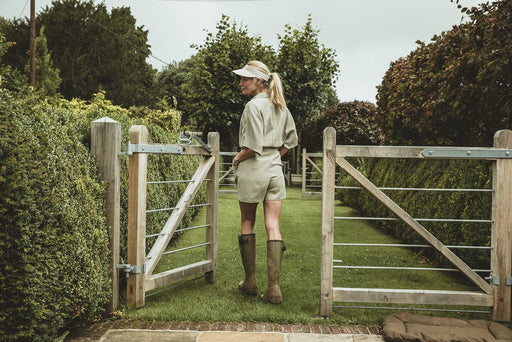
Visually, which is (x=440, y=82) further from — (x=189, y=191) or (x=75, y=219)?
(x=75, y=219)

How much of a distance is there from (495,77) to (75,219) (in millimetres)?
4107

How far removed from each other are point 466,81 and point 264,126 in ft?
8.45

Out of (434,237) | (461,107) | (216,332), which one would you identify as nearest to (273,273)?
(216,332)

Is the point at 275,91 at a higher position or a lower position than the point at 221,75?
lower

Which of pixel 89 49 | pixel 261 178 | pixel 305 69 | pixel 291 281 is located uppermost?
pixel 89 49

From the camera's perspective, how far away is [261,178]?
4418 millimetres

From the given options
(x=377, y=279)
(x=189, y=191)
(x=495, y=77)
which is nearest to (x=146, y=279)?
(x=189, y=191)

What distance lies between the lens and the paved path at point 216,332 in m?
3.48

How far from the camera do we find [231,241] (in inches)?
303

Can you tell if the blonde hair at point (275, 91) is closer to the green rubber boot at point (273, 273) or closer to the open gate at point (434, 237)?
the open gate at point (434, 237)

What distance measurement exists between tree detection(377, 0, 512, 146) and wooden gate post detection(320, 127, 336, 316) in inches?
76.6

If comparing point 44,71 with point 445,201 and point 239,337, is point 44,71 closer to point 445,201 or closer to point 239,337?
point 445,201

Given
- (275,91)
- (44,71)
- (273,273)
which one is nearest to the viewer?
(273,273)

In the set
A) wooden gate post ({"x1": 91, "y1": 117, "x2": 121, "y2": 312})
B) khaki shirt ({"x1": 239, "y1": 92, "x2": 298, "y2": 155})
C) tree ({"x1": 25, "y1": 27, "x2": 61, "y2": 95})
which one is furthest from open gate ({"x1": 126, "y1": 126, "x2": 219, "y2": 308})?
tree ({"x1": 25, "y1": 27, "x2": 61, "y2": 95})
